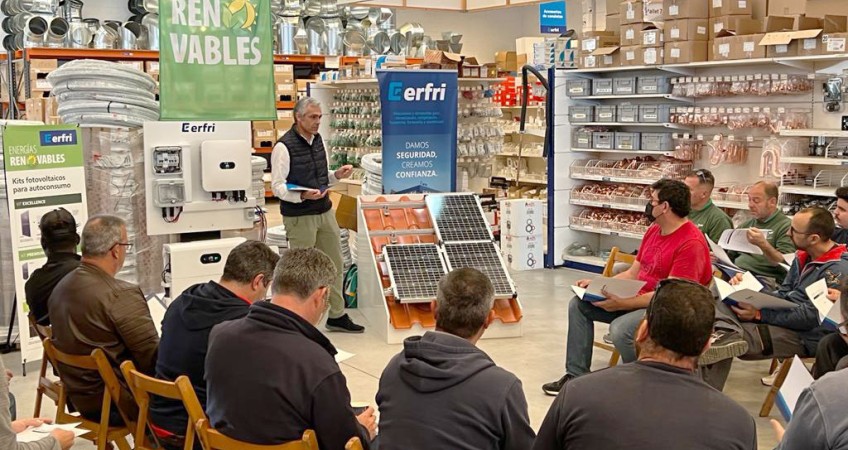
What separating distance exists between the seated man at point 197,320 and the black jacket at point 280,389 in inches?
19.8

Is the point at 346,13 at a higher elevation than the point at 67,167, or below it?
higher

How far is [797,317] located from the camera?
4598mm

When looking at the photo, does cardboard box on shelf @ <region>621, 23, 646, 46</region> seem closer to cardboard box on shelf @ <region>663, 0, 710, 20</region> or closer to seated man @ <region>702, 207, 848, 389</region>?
cardboard box on shelf @ <region>663, 0, 710, 20</region>

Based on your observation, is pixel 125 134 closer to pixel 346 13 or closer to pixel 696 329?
pixel 696 329

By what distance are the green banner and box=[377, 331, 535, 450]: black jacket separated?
11.8 feet

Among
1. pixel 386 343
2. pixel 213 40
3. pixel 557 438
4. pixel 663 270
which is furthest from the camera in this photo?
pixel 386 343

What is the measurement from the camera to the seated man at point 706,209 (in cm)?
609

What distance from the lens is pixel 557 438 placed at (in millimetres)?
2303

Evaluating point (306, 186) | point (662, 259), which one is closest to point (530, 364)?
point (662, 259)

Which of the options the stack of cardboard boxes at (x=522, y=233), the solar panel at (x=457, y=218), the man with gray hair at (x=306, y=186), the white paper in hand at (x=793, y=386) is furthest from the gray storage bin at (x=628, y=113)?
the white paper in hand at (x=793, y=386)

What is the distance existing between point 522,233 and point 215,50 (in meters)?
4.26

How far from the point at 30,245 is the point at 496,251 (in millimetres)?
3155

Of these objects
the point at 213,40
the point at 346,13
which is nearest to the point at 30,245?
the point at 213,40

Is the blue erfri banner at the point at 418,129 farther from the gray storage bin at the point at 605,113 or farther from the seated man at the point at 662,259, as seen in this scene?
the seated man at the point at 662,259
